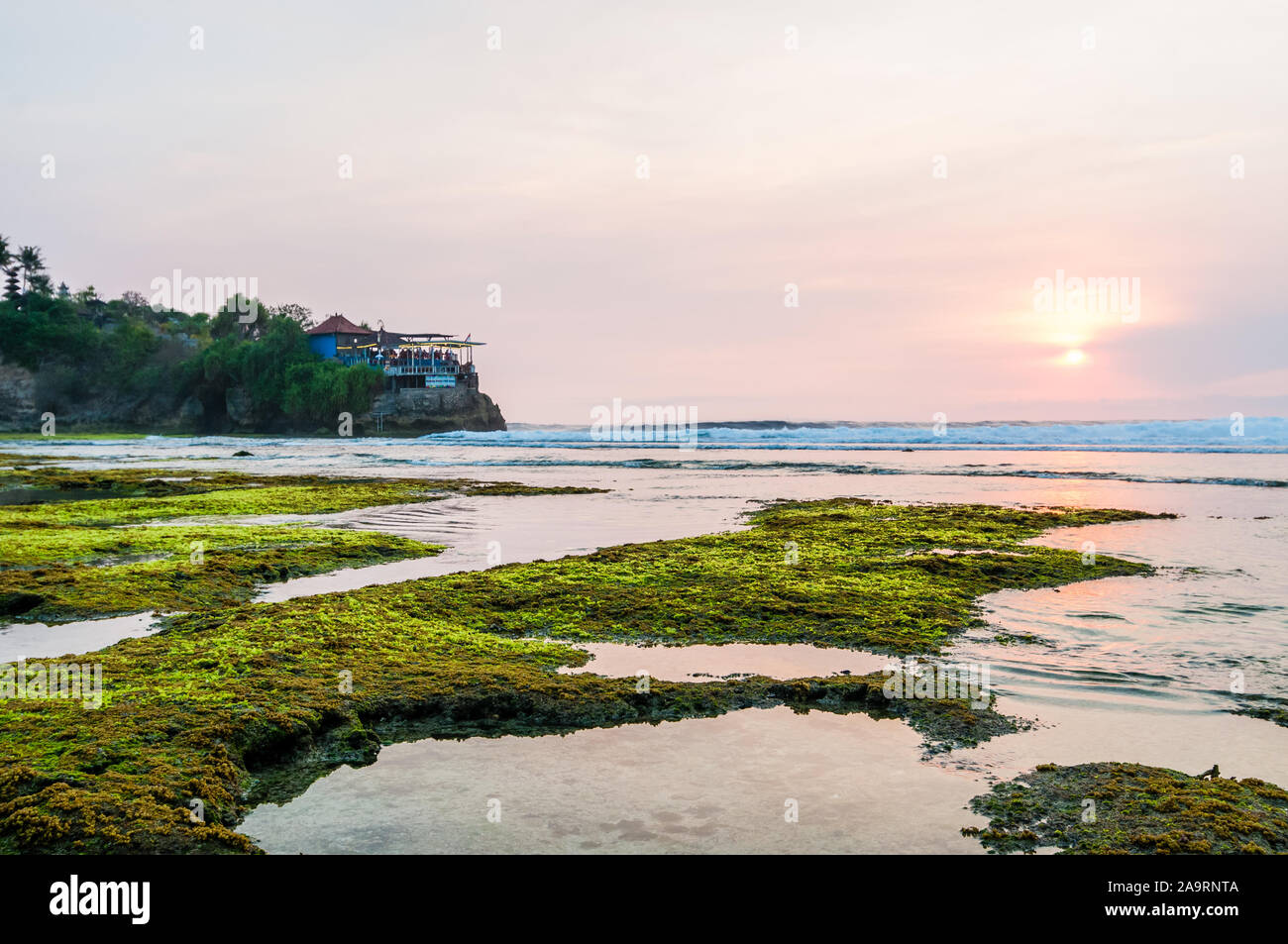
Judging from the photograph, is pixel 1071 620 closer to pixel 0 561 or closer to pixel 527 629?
pixel 527 629

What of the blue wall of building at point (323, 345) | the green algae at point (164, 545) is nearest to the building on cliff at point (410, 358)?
the blue wall of building at point (323, 345)

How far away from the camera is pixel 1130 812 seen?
178 inches

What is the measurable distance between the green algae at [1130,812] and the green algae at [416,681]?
2.98ft

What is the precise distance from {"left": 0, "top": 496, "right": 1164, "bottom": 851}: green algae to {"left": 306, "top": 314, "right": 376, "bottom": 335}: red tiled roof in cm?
10420

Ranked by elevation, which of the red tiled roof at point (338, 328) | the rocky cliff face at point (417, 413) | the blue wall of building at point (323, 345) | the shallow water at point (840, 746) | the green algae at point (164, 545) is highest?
the red tiled roof at point (338, 328)

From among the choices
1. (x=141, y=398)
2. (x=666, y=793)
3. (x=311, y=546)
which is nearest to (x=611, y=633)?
(x=666, y=793)

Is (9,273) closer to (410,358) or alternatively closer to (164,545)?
(410,358)

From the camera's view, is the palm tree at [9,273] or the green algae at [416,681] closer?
the green algae at [416,681]

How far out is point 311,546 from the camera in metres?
14.0

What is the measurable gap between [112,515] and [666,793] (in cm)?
1795

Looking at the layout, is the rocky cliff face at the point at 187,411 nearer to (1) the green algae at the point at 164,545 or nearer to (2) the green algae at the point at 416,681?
(1) the green algae at the point at 164,545

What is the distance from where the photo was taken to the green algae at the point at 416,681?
467 centimetres

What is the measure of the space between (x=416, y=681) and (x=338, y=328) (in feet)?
360

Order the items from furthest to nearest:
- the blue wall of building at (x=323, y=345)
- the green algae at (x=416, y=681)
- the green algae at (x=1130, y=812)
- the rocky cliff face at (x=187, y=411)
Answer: the blue wall of building at (x=323, y=345)
the rocky cliff face at (x=187, y=411)
the green algae at (x=416, y=681)
the green algae at (x=1130, y=812)
